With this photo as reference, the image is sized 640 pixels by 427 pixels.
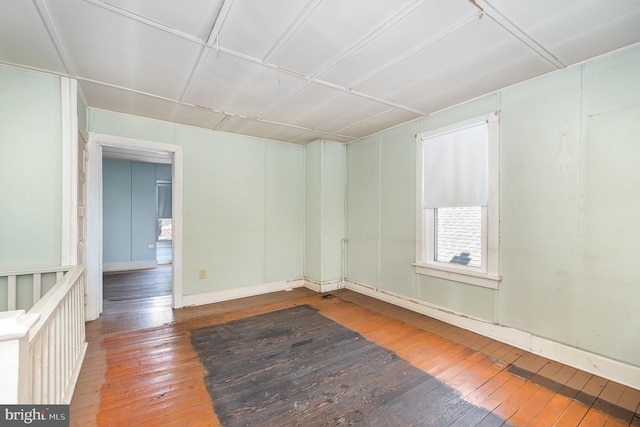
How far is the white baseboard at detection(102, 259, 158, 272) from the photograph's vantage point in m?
6.45

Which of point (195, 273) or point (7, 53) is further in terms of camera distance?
point (195, 273)

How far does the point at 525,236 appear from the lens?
2.67 m

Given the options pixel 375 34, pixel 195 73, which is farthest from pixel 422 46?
pixel 195 73

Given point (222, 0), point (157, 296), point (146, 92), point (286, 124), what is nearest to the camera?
point (222, 0)

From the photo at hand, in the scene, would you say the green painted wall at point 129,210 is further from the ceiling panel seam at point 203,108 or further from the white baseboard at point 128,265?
the ceiling panel seam at point 203,108

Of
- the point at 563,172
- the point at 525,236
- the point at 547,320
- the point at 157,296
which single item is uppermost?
the point at 563,172

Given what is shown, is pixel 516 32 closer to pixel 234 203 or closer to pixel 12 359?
pixel 12 359

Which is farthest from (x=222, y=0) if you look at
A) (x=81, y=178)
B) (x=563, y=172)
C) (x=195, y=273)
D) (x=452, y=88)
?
(x=195, y=273)

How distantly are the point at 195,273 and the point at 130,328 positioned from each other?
39.7 inches

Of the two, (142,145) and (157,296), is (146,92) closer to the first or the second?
(142,145)

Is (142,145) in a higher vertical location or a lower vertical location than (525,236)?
higher

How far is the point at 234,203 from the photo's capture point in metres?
4.36

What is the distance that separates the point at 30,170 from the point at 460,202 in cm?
428

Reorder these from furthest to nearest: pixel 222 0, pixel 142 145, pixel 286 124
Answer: pixel 286 124 → pixel 142 145 → pixel 222 0
